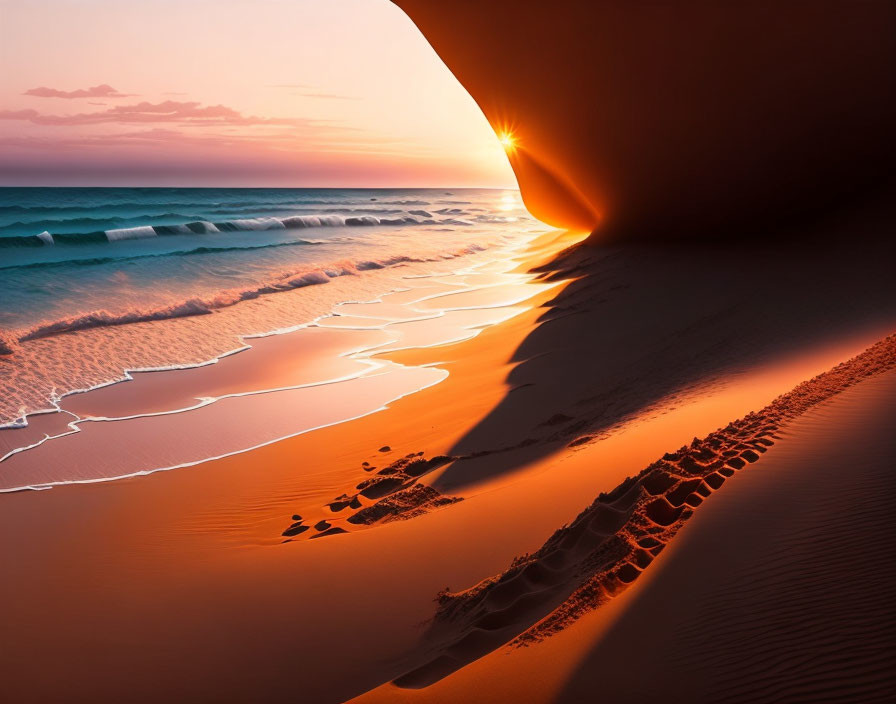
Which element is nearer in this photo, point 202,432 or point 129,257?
point 202,432

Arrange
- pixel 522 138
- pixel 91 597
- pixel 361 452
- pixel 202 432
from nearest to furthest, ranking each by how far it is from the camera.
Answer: pixel 91 597 < pixel 361 452 < pixel 202 432 < pixel 522 138

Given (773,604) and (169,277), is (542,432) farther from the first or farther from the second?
(169,277)

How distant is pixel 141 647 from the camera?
153 inches

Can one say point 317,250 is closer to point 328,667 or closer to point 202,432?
point 202,432

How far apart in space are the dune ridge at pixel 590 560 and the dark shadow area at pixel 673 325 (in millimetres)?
1546

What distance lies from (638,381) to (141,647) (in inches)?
204

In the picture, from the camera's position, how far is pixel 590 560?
3646 mm

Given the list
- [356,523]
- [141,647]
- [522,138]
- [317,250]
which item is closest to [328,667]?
[141,647]

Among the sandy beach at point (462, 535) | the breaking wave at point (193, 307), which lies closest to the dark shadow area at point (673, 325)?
the sandy beach at point (462, 535)

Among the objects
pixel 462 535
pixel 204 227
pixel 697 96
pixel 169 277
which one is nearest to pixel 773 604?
pixel 462 535

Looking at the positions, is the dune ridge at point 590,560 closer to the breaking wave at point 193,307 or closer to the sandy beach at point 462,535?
the sandy beach at point 462,535

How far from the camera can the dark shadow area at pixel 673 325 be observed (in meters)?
6.39

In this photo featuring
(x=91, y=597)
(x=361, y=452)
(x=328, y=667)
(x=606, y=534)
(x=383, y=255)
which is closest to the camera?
(x=328, y=667)

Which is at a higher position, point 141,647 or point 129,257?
point 129,257
